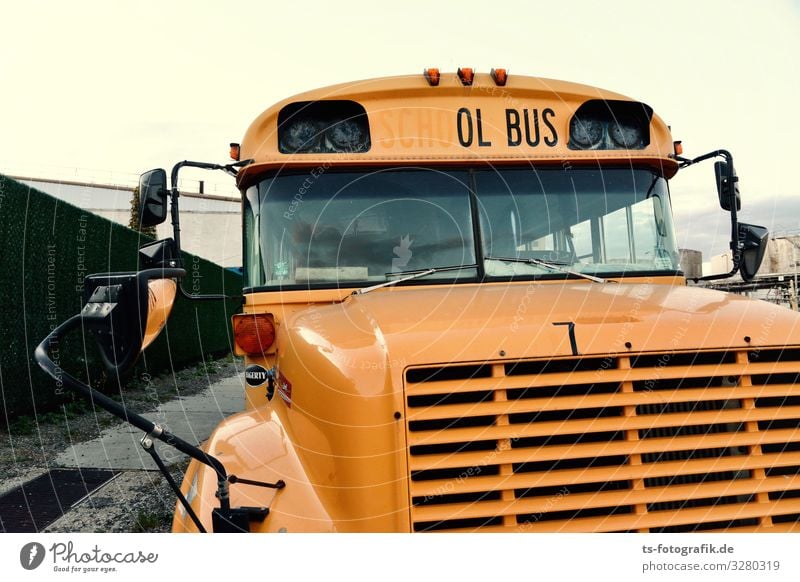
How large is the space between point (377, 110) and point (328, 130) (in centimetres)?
27

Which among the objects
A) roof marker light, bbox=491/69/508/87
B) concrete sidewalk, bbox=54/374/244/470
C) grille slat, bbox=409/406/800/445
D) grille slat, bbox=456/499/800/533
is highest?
roof marker light, bbox=491/69/508/87

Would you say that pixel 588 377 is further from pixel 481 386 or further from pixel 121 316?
pixel 121 316

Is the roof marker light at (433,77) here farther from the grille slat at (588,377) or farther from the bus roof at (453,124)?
the grille slat at (588,377)

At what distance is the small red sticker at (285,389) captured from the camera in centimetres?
227

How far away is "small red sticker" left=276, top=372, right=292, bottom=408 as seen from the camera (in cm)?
227

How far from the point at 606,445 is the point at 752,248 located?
2140mm

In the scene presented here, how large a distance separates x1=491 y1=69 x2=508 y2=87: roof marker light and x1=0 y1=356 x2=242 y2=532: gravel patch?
2410mm

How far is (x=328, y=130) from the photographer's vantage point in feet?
9.97

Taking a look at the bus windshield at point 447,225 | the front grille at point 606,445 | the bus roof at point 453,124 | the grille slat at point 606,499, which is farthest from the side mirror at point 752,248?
the grille slat at point 606,499

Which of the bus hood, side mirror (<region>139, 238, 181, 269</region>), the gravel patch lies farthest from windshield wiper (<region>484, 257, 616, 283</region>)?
the gravel patch

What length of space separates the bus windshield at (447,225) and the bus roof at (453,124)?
3.0 inches

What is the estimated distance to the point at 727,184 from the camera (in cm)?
342

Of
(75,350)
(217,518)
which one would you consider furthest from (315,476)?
(75,350)

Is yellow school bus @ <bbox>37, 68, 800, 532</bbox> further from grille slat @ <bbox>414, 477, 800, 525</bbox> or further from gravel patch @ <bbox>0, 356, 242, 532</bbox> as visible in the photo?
gravel patch @ <bbox>0, 356, 242, 532</bbox>
